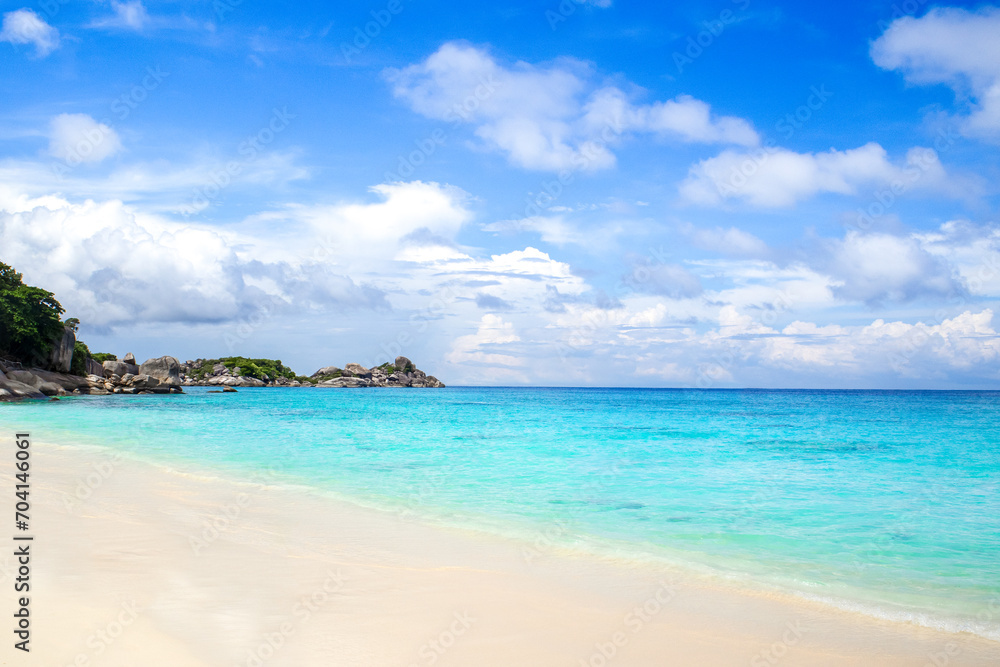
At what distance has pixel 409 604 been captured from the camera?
5270 millimetres

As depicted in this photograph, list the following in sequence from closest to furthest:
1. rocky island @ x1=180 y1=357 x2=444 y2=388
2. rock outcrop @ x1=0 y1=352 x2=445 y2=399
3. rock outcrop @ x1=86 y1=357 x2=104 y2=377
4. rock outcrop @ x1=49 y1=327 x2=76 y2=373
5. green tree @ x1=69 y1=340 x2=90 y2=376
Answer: rock outcrop @ x1=0 y1=352 x2=445 y2=399
rock outcrop @ x1=49 y1=327 x2=76 y2=373
green tree @ x1=69 y1=340 x2=90 y2=376
rock outcrop @ x1=86 y1=357 x2=104 y2=377
rocky island @ x1=180 y1=357 x2=444 y2=388

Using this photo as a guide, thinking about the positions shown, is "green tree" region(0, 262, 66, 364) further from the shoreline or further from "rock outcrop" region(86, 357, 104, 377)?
the shoreline

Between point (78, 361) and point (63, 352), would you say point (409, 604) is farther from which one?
point (78, 361)

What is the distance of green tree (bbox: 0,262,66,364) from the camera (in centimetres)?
4912

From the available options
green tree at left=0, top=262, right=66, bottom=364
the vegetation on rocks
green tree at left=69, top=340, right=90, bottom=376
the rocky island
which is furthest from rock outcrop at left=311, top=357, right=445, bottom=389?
green tree at left=0, top=262, right=66, bottom=364

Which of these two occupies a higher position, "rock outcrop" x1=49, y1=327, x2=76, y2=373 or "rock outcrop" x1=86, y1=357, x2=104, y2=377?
"rock outcrop" x1=49, y1=327, x2=76, y2=373

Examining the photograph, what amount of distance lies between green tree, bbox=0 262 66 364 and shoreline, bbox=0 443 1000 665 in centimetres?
5346

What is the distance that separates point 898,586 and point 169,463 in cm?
1530

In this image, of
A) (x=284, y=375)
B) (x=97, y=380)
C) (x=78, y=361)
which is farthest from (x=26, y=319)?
(x=284, y=375)

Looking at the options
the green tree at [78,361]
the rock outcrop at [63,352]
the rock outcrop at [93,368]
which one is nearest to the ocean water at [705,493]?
the rock outcrop at [63,352]

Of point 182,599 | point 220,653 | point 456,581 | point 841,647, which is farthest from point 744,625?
point 182,599

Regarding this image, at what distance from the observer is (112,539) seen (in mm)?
6984

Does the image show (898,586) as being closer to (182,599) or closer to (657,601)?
(657,601)

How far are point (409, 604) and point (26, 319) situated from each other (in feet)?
195
